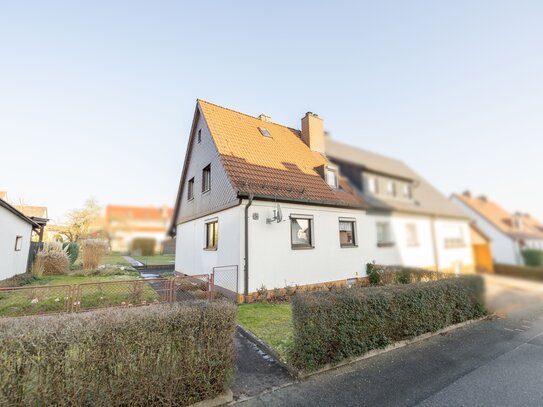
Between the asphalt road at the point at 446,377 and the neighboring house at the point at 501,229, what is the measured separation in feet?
1.42

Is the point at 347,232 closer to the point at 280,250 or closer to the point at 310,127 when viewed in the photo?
the point at 280,250

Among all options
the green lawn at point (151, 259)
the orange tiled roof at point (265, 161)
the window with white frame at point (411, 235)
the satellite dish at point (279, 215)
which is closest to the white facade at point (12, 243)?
the green lawn at point (151, 259)

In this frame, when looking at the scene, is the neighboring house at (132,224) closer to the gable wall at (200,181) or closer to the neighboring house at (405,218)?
the gable wall at (200,181)

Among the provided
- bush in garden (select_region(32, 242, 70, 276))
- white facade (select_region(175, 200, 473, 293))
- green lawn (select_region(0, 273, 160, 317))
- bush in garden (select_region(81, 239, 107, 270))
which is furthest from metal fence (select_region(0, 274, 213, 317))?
bush in garden (select_region(32, 242, 70, 276))

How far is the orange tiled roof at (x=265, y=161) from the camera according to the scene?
10477mm

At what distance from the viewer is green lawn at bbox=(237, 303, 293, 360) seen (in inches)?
220

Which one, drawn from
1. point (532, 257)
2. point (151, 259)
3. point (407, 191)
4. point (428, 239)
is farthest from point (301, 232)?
point (532, 257)

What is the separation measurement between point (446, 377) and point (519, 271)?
85.2 inches

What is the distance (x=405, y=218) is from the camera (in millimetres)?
4348

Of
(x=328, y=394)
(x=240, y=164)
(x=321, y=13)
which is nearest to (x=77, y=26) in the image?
(x=240, y=164)

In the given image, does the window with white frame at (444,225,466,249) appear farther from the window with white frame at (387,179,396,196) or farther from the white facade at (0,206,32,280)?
the white facade at (0,206,32,280)

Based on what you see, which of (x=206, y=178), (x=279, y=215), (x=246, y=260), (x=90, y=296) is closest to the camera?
(x=90, y=296)

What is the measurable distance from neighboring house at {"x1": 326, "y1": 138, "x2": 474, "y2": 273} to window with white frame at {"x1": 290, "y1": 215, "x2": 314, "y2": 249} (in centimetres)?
592

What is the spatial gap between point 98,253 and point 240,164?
924 cm
